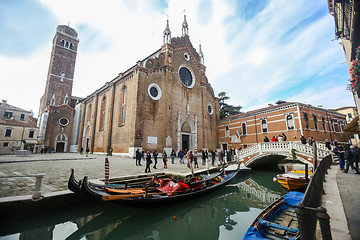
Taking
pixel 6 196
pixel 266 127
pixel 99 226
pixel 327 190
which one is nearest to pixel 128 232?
pixel 99 226

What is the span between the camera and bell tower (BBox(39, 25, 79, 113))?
107 ft

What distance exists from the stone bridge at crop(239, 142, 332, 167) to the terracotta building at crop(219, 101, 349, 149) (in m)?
6.29

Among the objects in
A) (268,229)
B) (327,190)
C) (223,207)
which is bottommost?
(223,207)

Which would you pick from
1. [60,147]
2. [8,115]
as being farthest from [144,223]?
[8,115]

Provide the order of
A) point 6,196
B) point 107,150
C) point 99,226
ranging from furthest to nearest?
point 107,150 < point 99,226 < point 6,196

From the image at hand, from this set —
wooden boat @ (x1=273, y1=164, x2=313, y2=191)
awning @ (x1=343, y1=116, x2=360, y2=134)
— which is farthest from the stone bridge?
wooden boat @ (x1=273, y1=164, x2=313, y2=191)

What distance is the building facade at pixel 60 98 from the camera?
2742 centimetres

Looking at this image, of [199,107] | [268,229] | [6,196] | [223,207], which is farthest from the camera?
[199,107]

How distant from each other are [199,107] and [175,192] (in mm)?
18797

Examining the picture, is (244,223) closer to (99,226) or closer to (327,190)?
(327,190)

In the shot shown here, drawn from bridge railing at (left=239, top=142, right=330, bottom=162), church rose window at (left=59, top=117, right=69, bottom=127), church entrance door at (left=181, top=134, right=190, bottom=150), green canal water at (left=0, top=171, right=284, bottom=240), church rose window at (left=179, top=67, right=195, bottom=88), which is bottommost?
green canal water at (left=0, top=171, right=284, bottom=240)

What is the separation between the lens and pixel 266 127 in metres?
19.9

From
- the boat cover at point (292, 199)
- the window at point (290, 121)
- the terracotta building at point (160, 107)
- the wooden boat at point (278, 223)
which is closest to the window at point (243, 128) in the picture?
the terracotta building at point (160, 107)

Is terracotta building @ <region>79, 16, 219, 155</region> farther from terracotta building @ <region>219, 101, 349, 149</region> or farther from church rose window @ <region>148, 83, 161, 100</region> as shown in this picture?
terracotta building @ <region>219, 101, 349, 149</region>
